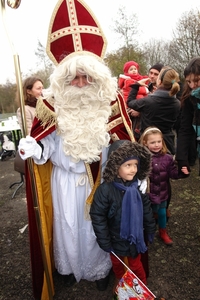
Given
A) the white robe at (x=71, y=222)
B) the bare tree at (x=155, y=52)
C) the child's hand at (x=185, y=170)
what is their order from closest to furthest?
the white robe at (x=71, y=222), the child's hand at (x=185, y=170), the bare tree at (x=155, y=52)

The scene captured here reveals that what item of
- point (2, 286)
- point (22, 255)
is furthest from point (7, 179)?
point (2, 286)

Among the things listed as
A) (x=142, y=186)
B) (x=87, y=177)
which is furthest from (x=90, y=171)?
(x=142, y=186)

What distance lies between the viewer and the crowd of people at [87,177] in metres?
1.76

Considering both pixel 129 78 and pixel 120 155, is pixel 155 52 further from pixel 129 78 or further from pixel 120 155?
pixel 120 155

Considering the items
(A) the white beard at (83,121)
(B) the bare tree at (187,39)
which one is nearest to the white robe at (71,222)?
(A) the white beard at (83,121)

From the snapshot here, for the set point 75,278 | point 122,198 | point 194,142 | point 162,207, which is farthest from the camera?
point 162,207

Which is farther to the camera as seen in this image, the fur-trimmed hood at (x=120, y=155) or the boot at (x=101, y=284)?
the boot at (x=101, y=284)

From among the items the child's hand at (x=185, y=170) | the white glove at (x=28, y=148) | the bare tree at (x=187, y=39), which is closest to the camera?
the white glove at (x=28, y=148)

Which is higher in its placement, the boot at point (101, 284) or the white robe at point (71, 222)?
the white robe at point (71, 222)

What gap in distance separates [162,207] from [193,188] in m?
1.59

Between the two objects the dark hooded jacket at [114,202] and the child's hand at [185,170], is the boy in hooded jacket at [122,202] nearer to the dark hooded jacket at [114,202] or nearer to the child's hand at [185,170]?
the dark hooded jacket at [114,202]

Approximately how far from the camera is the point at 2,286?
2268 millimetres

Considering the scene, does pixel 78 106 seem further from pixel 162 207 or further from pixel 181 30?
pixel 181 30

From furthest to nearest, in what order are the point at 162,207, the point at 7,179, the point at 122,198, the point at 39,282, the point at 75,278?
1. the point at 7,179
2. the point at 162,207
3. the point at 75,278
4. the point at 39,282
5. the point at 122,198
